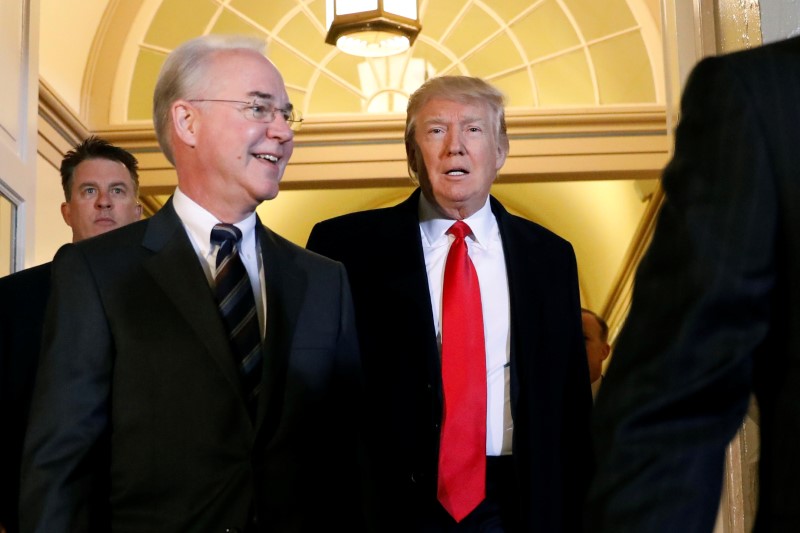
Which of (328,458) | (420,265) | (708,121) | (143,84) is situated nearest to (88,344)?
(328,458)

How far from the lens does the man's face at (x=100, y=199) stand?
383cm

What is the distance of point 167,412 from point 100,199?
1591 mm

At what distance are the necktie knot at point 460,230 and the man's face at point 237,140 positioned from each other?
0.52 metres

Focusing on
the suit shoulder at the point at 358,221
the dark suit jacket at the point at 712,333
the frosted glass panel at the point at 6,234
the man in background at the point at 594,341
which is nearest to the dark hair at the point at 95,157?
the frosted glass panel at the point at 6,234

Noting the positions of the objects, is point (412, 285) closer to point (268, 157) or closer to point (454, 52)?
point (268, 157)

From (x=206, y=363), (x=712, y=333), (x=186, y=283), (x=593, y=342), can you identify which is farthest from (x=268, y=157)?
(x=593, y=342)

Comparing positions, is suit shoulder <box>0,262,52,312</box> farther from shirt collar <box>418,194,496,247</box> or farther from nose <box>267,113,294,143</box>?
shirt collar <box>418,194,496,247</box>

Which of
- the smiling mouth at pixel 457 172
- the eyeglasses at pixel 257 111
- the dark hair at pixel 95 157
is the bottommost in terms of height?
the smiling mouth at pixel 457 172

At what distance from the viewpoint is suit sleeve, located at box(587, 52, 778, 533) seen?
1.19 meters

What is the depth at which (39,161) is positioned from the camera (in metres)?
7.12

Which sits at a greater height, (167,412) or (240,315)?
(240,315)

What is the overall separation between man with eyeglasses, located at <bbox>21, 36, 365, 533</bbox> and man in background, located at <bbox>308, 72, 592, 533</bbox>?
0.23 metres

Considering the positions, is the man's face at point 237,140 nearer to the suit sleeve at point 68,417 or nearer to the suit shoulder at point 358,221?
the suit sleeve at point 68,417

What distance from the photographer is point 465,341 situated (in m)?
2.94
